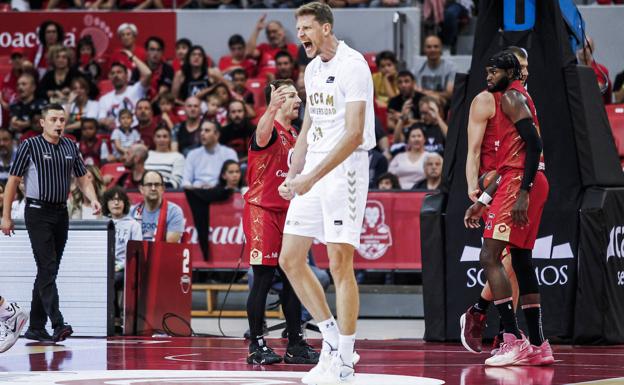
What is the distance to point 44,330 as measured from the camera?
11578mm

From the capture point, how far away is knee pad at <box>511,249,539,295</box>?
29.7ft

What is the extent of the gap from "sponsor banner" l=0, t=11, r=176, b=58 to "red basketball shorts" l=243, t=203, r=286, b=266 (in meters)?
11.6

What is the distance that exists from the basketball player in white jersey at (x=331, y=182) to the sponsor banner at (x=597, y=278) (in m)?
3.66

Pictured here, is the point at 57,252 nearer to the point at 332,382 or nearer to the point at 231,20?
the point at 332,382

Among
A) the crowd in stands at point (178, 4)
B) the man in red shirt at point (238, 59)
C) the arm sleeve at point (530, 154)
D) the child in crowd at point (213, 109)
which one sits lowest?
the arm sleeve at point (530, 154)

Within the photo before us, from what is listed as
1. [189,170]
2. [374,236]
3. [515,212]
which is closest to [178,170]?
[189,170]

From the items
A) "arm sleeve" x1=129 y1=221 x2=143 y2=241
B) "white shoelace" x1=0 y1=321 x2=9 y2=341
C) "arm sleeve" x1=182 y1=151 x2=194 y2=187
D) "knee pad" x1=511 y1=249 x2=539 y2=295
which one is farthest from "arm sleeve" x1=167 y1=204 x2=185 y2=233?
"knee pad" x1=511 y1=249 x2=539 y2=295

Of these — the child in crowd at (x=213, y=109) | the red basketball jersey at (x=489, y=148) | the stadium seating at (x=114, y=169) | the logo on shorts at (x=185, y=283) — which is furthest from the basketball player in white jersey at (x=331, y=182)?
the child in crowd at (x=213, y=109)

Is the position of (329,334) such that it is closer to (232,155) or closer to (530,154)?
(530,154)

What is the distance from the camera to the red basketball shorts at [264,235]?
31.1 feet

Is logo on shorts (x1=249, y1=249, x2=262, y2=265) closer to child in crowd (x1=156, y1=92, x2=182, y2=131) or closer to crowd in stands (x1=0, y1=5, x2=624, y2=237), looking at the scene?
crowd in stands (x1=0, y1=5, x2=624, y2=237)

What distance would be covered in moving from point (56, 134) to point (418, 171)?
19.0ft

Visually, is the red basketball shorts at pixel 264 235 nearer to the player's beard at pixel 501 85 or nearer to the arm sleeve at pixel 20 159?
the player's beard at pixel 501 85

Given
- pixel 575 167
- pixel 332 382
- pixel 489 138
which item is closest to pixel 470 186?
pixel 489 138
